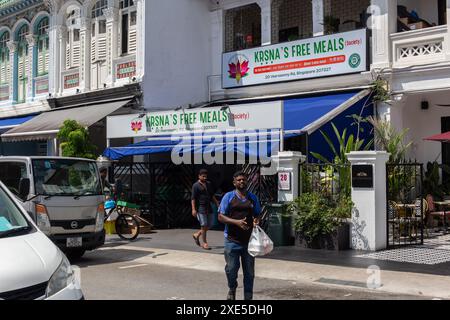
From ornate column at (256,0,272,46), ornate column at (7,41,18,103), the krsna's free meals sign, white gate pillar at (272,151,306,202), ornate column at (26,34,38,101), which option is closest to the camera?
white gate pillar at (272,151,306,202)

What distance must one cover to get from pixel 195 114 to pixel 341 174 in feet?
14.4

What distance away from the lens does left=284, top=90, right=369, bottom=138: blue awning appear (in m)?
13.5

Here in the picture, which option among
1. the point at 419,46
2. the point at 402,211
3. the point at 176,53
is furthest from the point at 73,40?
the point at 402,211

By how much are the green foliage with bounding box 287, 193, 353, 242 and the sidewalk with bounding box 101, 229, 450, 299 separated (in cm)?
42

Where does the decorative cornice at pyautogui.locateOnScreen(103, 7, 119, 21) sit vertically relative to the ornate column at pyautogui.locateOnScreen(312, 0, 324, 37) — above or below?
above

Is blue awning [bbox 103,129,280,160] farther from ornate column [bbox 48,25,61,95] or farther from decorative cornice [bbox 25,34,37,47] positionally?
decorative cornice [bbox 25,34,37,47]

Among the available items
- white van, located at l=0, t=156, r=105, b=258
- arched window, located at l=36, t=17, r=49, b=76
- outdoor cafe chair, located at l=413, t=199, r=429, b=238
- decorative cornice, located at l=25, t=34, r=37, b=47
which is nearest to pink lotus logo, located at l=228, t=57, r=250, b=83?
outdoor cafe chair, located at l=413, t=199, r=429, b=238

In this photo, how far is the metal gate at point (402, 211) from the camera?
12.0 m

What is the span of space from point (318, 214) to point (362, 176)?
1213 mm

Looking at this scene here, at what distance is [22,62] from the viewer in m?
24.4

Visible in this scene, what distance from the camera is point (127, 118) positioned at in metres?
16.1

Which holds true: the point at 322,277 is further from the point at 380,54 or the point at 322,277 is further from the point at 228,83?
the point at 228,83

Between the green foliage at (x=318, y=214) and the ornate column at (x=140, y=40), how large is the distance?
28.6 feet
